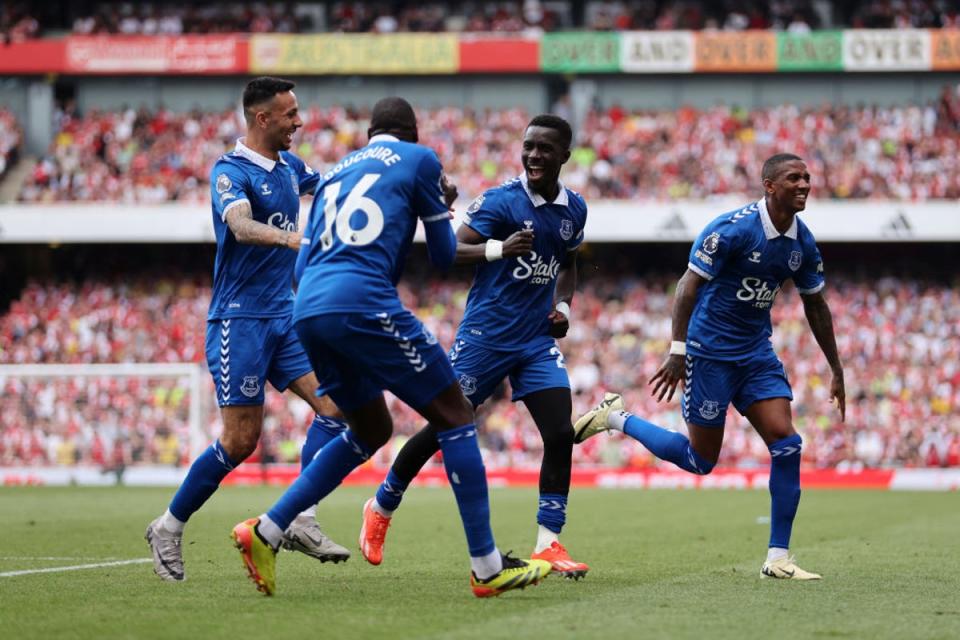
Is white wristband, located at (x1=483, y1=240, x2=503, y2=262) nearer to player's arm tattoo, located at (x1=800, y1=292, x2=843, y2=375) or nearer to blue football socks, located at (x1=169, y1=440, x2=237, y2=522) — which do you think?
blue football socks, located at (x1=169, y1=440, x2=237, y2=522)

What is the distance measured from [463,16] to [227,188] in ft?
99.5

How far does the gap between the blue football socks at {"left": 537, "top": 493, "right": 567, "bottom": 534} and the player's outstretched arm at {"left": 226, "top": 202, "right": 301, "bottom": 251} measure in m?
2.35

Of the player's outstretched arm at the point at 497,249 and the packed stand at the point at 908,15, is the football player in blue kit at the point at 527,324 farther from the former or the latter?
the packed stand at the point at 908,15

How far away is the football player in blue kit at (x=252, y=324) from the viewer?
325 inches

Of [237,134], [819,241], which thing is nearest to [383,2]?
[237,134]

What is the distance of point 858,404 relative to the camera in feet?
A: 90.8

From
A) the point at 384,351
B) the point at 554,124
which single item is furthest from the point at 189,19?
the point at 384,351

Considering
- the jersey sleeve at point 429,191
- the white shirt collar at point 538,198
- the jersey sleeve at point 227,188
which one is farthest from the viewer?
the white shirt collar at point 538,198

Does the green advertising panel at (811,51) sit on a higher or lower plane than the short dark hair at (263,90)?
higher

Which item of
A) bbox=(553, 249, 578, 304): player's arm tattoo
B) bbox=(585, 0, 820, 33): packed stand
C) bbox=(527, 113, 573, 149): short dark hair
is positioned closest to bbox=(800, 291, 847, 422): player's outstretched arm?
bbox=(553, 249, 578, 304): player's arm tattoo

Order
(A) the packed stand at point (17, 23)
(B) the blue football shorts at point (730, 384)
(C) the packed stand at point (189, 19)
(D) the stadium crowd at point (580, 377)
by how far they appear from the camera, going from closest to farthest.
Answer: (B) the blue football shorts at point (730, 384) → (D) the stadium crowd at point (580, 377) → (A) the packed stand at point (17, 23) → (C) the packed stand at point (189, 19)

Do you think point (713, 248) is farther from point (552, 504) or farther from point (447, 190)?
point (447, 190)

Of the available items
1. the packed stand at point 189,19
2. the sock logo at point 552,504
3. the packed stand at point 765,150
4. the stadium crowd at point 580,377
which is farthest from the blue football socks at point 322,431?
the packed stand at point 189,19

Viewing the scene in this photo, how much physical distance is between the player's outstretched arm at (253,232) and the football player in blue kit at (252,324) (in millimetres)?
24
